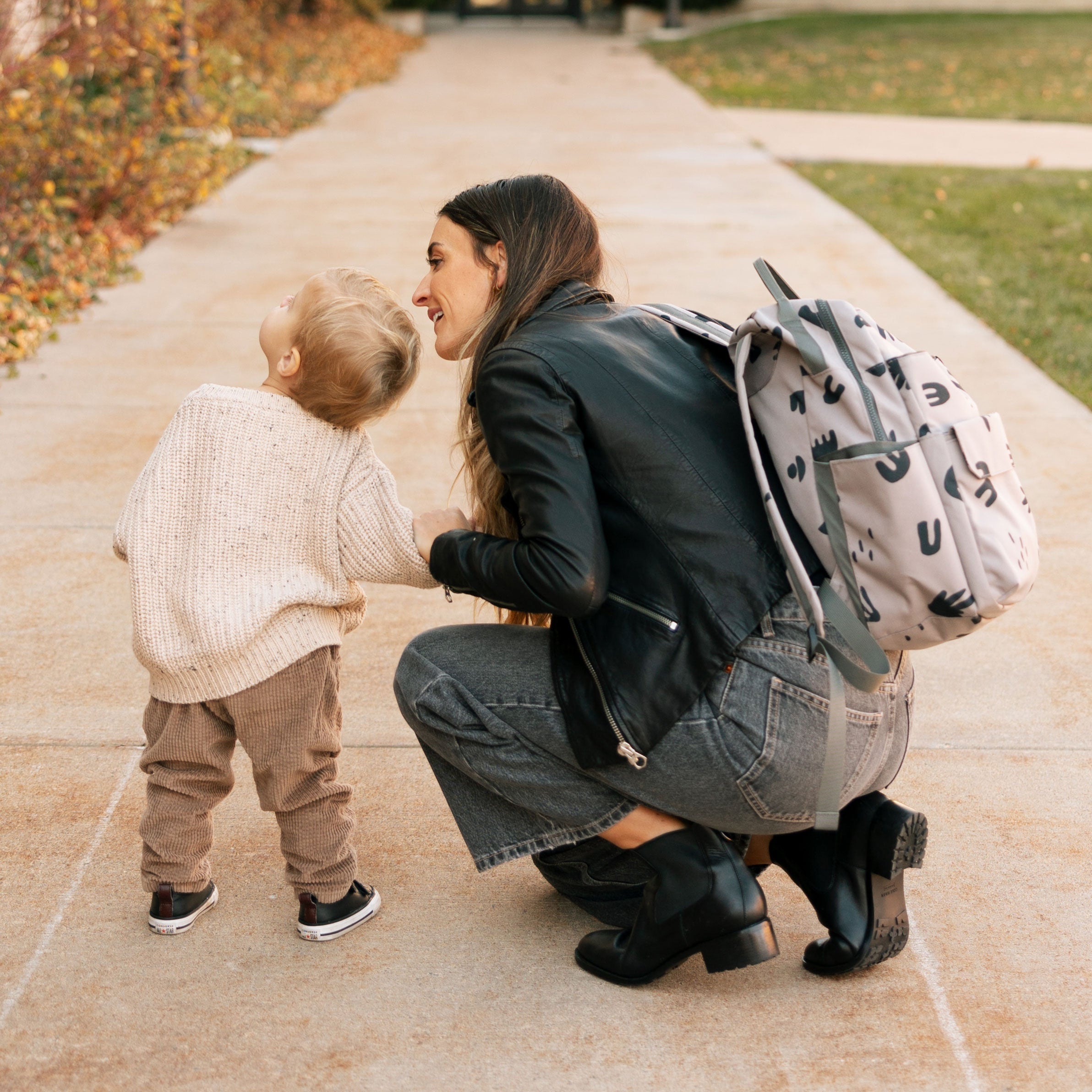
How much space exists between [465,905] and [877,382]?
1305 mm

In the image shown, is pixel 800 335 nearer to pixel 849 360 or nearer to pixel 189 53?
pixel 849 360

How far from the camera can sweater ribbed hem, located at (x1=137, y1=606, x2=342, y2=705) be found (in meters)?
2.37

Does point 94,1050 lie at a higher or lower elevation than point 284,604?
lower

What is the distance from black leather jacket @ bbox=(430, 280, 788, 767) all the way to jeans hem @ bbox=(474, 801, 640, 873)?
14cm

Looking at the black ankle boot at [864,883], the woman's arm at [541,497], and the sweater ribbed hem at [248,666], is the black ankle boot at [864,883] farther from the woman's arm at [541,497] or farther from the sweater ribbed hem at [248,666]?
the sweater ribbed hem at [248,666]

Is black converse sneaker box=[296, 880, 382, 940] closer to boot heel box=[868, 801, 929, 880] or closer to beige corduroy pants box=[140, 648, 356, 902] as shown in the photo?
beige corduroy pants box=[140, 648, 356, 902]

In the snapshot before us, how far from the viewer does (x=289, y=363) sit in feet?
7.77

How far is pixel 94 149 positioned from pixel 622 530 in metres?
6.90

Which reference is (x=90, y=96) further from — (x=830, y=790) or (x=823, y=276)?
(x=830, y=790)

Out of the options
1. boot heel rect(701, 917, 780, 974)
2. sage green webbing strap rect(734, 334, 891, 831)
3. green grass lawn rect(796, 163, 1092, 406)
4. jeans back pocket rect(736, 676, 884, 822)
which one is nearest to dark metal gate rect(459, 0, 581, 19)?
green grass lawn rect(796, 163, 1092, 406)

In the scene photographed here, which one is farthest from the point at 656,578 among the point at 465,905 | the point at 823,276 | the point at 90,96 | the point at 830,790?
the point at 90,96

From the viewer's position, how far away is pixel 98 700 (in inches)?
135

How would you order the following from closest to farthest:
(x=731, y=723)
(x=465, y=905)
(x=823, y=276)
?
(x=731, y=723), (x=465, y=905), (x=823, y=276)

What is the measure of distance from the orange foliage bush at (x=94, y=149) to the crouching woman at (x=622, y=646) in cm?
425
